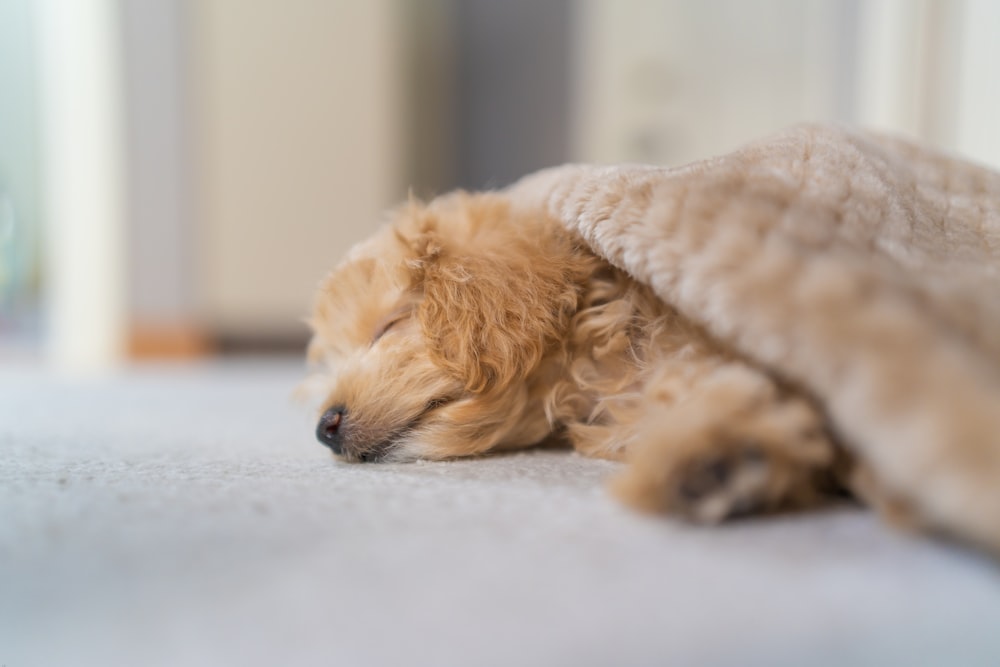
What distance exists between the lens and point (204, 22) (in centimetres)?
323

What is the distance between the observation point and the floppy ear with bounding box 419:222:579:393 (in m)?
0.91

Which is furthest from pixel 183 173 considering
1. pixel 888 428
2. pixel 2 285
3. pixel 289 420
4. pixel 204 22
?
pixel 888 428

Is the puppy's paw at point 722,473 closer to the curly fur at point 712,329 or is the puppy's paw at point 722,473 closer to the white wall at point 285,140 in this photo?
the curly fur at point 712,329

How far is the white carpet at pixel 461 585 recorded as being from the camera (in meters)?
0.46

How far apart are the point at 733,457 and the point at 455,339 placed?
0.42m

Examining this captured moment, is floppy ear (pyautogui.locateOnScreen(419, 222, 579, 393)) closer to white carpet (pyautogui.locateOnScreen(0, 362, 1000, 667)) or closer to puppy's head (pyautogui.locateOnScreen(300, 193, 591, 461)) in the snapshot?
puppy's head (pyautogui.locateOnScreen(300, 193, 591, 461))

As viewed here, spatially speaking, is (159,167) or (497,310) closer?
(497,310)

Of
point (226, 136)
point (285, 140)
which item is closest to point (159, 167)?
point (226, 136)

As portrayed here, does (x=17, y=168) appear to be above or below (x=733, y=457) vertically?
above

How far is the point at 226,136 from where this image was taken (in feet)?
10.9

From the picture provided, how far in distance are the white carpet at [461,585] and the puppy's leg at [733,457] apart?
2 cm

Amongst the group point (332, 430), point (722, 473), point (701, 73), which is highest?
point (701, 73)

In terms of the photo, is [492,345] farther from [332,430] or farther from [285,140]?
[285,140]

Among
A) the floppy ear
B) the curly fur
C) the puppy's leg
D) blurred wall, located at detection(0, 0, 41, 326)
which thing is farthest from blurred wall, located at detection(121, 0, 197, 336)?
the puppy's leg
